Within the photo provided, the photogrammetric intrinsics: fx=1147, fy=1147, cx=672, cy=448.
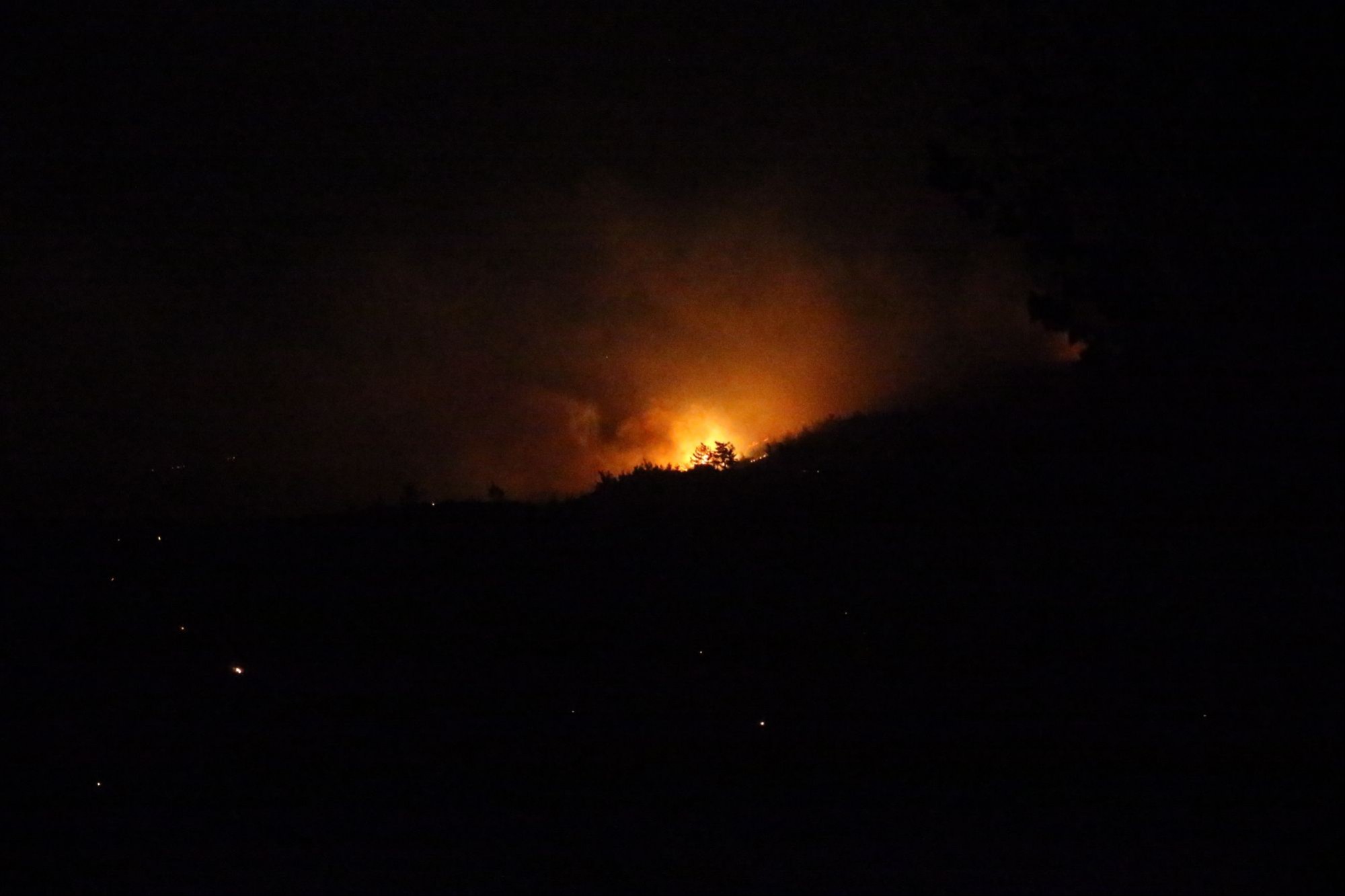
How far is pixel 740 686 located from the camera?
698cm

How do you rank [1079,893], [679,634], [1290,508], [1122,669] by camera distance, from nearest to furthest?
[1079,893]
[1122,669]
[1290,508]
[679,634]

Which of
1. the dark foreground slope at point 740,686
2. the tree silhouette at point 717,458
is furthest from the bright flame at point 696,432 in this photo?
the dark foreground slope at point 740,686

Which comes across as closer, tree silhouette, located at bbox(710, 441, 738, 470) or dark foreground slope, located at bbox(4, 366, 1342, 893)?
dark foreground slope, located at bbox(4, 366, 1342, 893)

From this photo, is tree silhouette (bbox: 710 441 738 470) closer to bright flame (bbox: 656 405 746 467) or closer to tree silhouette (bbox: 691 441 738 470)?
tree silhouette (bbox: 691 441 738 470)

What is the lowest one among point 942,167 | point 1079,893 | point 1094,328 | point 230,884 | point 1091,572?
point 1079,893

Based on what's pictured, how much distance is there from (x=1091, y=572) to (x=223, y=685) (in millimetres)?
5850

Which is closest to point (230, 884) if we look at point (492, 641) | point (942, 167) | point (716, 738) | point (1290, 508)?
point (716, 738)

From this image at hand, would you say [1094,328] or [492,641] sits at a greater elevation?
[1094,328]

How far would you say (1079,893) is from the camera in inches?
176

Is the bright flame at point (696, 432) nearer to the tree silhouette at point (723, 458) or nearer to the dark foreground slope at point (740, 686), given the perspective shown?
the tree silhouette at point (723, 458)

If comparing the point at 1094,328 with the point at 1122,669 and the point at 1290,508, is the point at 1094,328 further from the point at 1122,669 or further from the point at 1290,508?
the point at 1122,669

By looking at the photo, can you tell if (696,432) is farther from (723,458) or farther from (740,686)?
(740,686)

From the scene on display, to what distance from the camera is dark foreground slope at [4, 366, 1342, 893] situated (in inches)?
195

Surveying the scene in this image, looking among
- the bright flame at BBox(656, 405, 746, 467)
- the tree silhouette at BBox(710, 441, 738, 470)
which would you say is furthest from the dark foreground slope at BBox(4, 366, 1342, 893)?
the bright flame at BBox(656, 405, 746, 467)
